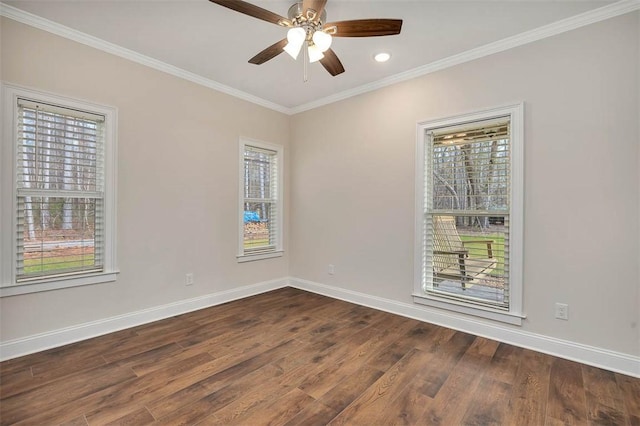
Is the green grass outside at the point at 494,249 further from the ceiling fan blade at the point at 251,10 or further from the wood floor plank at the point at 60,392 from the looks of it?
the wood floor plank at the point at 60,392

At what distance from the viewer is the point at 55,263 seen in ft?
8.66

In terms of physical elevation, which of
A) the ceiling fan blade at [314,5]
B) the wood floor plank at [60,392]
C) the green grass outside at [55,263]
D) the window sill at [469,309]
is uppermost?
the ceiling fan blade at [314,5]

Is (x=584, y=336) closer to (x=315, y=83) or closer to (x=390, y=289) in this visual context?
(x=390, y=289)

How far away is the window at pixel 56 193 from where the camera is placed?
238 centimetres

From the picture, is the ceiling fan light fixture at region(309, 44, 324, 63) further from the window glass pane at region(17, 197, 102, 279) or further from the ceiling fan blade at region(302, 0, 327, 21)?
the window glass pane at region(17, 197, 102, 279)

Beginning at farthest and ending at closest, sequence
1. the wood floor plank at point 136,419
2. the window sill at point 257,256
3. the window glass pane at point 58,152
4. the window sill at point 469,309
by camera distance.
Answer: the window sill at point 257,256
the window sill at point 469,309
the window glass pane at point 58,152
the wood floor plank at point 136,419

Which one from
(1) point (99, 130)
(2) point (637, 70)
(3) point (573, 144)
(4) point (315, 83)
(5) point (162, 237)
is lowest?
(5) point (162, 237)

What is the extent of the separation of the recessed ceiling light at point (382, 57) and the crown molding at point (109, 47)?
5.97 feet

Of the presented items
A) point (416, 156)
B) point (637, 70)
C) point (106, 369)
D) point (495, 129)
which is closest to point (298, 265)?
point (416, 156)

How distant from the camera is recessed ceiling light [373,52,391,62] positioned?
2951 millimetres

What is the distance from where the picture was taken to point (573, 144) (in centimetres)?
246

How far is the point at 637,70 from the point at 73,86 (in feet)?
14.9

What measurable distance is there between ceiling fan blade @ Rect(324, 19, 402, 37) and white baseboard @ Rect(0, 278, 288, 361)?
3129mm

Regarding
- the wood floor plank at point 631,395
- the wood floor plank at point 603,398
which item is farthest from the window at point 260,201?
the wood floor plank at point 631,395
